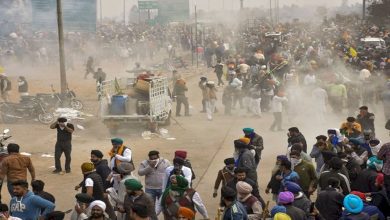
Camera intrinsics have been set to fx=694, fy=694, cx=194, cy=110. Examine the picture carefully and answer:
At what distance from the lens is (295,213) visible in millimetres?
7898

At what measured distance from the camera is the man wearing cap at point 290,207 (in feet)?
25.9

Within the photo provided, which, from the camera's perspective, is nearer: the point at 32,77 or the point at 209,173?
the point at 209,173

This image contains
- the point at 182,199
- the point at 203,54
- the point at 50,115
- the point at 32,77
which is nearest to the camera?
the point at 182,199

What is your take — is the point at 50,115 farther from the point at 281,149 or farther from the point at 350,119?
the point at 350,119

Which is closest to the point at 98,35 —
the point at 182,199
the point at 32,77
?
the point at 32,77

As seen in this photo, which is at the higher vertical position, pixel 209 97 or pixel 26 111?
pixel 209 97

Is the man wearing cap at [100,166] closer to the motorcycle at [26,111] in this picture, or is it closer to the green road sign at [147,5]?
the motorcycle at [26,111]

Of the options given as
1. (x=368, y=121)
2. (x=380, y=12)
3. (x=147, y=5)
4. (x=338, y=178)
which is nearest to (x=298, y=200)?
(x=338, y=178)

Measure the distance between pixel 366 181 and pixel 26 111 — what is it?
14.3m

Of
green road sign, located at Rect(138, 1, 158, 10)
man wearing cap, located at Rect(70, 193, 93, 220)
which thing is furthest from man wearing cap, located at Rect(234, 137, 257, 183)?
green road sign, located at Rect(138, 1, 158, 10)

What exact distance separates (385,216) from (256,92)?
14031mm

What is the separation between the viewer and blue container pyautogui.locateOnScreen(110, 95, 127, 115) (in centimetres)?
1917

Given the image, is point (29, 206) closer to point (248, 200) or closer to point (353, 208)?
point (248, 200)

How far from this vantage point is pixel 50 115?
21.8 m
